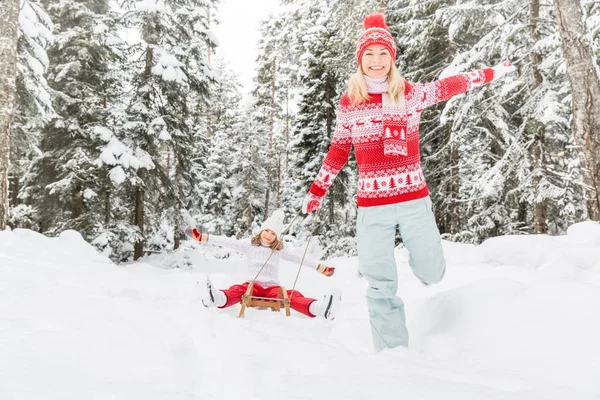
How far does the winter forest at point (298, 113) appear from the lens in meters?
7.90

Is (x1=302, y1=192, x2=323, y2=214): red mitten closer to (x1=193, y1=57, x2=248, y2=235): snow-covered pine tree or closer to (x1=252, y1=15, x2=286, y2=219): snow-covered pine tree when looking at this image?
(x1=252, y1=15, x2=286, y2=219): snow-covered pine tree

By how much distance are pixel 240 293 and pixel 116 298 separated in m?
1.18

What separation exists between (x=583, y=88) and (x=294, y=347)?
445 centimetres

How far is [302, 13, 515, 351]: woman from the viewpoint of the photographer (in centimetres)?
268

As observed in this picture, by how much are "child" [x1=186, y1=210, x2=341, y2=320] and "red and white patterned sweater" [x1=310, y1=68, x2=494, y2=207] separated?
138cm

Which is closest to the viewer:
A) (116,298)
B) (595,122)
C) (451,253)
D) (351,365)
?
(351,365)

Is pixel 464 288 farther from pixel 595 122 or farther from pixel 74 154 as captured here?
pixel 74 154

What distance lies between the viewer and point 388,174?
109 inches

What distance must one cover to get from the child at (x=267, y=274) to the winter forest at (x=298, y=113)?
133 inches

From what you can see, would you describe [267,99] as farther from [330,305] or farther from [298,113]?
[330,305]

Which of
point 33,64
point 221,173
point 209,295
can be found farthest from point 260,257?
point 221,173

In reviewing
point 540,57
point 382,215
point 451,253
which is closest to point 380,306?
point 382,215

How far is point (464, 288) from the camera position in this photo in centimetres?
300

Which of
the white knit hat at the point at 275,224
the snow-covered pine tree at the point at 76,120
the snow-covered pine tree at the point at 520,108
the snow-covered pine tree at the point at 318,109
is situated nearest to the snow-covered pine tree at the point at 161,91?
the snow-covered pine tree at the point at 76,120
